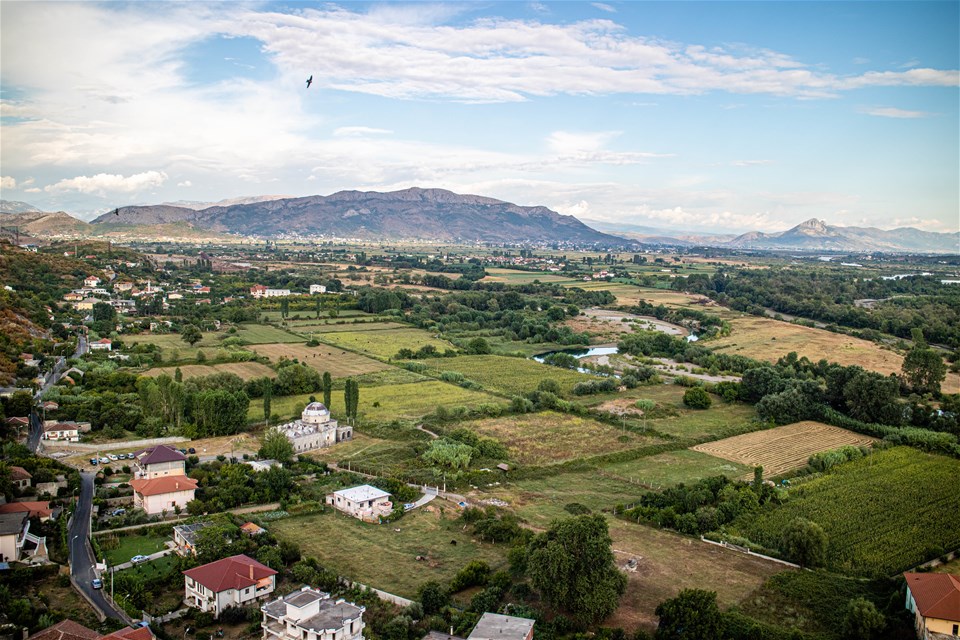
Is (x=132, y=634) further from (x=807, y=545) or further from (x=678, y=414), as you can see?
(x=678, y=414)

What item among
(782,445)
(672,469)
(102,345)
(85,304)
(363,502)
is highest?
(85,304)

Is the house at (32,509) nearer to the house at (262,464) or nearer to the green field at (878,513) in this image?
the house at (262,464)

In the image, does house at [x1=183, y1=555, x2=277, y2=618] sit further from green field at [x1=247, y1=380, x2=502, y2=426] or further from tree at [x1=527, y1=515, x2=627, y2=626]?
green field at [x1=247, y1=380, x2=502, y2=426]

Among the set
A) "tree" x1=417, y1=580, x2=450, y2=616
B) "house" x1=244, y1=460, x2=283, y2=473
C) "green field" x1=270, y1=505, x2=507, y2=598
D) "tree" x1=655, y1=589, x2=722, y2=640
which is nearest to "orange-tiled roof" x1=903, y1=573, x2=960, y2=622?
"tree" x1=655, y1=589, x2=722, y2=640

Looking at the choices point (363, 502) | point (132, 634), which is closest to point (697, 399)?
point (363, 502)

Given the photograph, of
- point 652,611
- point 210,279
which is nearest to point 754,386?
point 652,611

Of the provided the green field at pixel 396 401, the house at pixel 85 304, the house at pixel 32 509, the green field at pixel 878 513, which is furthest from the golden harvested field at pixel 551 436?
the house at pixel 85 304
